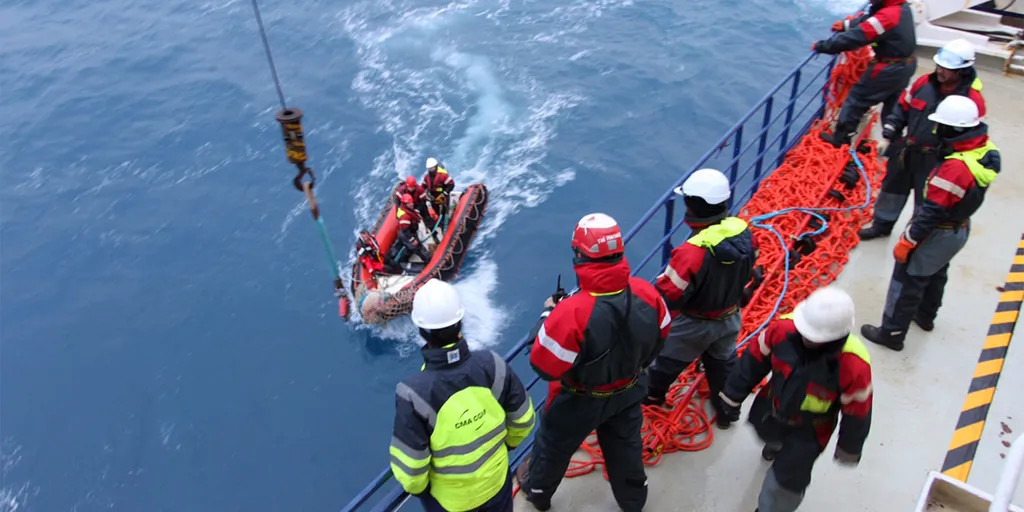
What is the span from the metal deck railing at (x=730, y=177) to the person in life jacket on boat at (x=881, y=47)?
0.36 metres

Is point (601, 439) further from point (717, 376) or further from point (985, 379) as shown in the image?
point (985, 379)

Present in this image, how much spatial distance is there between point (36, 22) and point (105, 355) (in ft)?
63.0

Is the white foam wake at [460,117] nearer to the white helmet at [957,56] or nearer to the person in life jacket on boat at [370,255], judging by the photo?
the person in life jacket on boat at [370,255]

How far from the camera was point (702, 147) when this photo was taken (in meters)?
15.2

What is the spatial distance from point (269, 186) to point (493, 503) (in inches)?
536

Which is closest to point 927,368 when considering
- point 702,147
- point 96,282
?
point 702,147

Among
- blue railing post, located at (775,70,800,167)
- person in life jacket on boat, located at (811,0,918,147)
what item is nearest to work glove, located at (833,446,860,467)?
blue railing post, located at (775,70,800,167)

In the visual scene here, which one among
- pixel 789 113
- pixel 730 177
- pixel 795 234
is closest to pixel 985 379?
pixel 795 234

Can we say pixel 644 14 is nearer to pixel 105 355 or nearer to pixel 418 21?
pixel 418 21

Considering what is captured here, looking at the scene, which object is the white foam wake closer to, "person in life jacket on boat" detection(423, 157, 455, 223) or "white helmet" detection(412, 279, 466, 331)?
"person in life jacket on boat" detection(423, 157, 455, 223)

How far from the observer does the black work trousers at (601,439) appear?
3627mm

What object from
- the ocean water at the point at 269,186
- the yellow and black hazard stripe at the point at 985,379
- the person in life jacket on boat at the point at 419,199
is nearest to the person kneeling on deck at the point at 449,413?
the yellow and black hazard stripe at the point at 985,379

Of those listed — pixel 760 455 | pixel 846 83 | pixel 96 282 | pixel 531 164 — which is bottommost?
pixel 96 282

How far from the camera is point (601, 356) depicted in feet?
10.9
